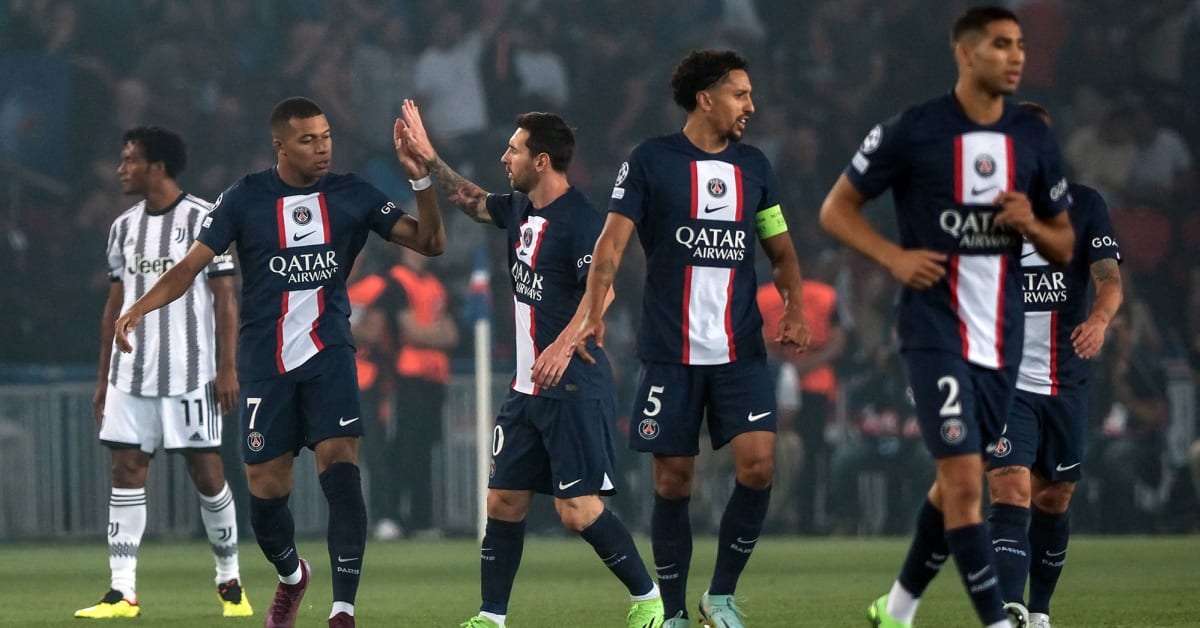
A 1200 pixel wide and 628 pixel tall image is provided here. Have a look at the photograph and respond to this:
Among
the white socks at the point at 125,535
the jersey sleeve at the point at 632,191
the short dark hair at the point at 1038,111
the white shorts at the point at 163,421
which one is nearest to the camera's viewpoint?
the short dark hair at the point at 1038,111

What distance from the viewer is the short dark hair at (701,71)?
26.0 ft

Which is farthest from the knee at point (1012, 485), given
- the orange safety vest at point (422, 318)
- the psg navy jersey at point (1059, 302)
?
the orange safety vest at point (422, 318)

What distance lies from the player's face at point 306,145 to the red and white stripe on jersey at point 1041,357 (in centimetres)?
297

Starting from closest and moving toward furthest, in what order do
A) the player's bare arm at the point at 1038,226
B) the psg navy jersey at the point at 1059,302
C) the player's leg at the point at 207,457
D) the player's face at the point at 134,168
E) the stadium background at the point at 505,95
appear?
the player's bare arm at the point at 1038,226 < the psg navy jersey at the point at 1059,302 < the player's leg at the point at 207,457 < the player's face at the point at 134,168 < the stadium background at the point at 505,95

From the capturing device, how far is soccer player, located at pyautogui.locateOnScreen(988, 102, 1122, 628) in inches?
321

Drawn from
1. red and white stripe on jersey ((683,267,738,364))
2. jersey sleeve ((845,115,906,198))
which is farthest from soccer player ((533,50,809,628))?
jersey sleeve ((845,115,906,198))

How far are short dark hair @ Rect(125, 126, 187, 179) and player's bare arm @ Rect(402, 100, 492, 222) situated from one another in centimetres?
242

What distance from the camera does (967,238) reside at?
21.6 ft

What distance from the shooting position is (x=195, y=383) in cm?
1062

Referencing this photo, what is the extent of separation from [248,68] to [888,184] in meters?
13.1

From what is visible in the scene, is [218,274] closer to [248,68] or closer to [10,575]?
[10,575]

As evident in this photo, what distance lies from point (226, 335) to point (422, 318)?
675cm

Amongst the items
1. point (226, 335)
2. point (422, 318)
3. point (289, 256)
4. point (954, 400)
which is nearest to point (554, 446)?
point (289, 256)

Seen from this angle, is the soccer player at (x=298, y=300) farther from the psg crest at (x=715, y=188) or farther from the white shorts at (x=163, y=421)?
the white shorts at (x=163, y=421)
